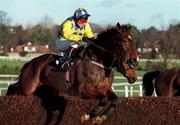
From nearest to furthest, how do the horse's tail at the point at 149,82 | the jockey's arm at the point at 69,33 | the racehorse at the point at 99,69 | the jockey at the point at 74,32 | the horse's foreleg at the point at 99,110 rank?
the horse's foreleg at the point at 99,110 → the racehorse at the point at 99,69 → the jockey at the point at 74,32 → the jockey's arm at the point at 69,33 → the horse's tail at the point at 149,82

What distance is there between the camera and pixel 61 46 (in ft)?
26.0

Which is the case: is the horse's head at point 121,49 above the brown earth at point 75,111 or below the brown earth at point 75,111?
above

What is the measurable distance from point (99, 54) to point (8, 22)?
6598 centimetres

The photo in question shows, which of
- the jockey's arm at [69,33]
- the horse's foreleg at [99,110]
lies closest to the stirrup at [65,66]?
the jockey's arm at [69,33]

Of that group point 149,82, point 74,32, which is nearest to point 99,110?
point 74,32

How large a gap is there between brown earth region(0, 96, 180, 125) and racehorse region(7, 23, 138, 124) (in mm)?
269

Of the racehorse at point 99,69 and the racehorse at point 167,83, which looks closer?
the racehorse at point 99,69

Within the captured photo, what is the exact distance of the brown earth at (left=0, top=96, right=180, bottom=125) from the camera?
742 cm

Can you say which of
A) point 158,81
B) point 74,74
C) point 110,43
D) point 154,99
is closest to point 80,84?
point 74,74

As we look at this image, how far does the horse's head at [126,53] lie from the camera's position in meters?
6.64

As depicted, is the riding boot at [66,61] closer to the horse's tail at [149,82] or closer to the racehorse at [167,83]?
the racehorse at [167,83]

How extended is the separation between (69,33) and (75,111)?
1.33 m

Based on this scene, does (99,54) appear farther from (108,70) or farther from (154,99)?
(154,99)

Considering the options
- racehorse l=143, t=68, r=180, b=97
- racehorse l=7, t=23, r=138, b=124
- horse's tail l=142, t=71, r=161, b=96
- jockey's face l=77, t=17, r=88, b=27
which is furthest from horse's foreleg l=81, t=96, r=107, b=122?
horse's tail l=142, t=71, r=161, b=96
